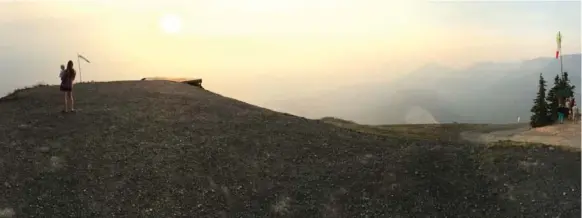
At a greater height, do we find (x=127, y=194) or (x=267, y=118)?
(x=267, y=118)

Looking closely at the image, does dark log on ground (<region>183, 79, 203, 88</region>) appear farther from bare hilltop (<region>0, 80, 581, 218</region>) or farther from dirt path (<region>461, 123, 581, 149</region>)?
dirt path (<region>461, 123, 581, 149</region>)

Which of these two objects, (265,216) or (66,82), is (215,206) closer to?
(265,216)

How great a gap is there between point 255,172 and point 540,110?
2726 centimetres

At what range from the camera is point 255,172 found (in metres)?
20.7

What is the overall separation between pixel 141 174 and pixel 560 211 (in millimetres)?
14840

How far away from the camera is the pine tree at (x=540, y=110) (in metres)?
38.5

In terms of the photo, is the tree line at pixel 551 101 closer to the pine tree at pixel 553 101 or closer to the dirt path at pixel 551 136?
the pine tree at pixel 553 101

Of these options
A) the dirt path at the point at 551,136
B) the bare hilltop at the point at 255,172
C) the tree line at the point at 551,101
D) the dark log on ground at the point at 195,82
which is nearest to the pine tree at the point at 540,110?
Result: the tree line at the point at 551,101

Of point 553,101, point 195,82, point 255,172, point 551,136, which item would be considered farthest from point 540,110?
point 255,172

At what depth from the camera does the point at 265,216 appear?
18.2 metres

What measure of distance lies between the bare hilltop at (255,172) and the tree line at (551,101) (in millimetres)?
18309

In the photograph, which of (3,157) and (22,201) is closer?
(22,201)

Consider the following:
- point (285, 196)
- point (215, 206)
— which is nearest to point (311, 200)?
point (285, 196)

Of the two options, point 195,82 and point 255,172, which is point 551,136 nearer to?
point 255,172
